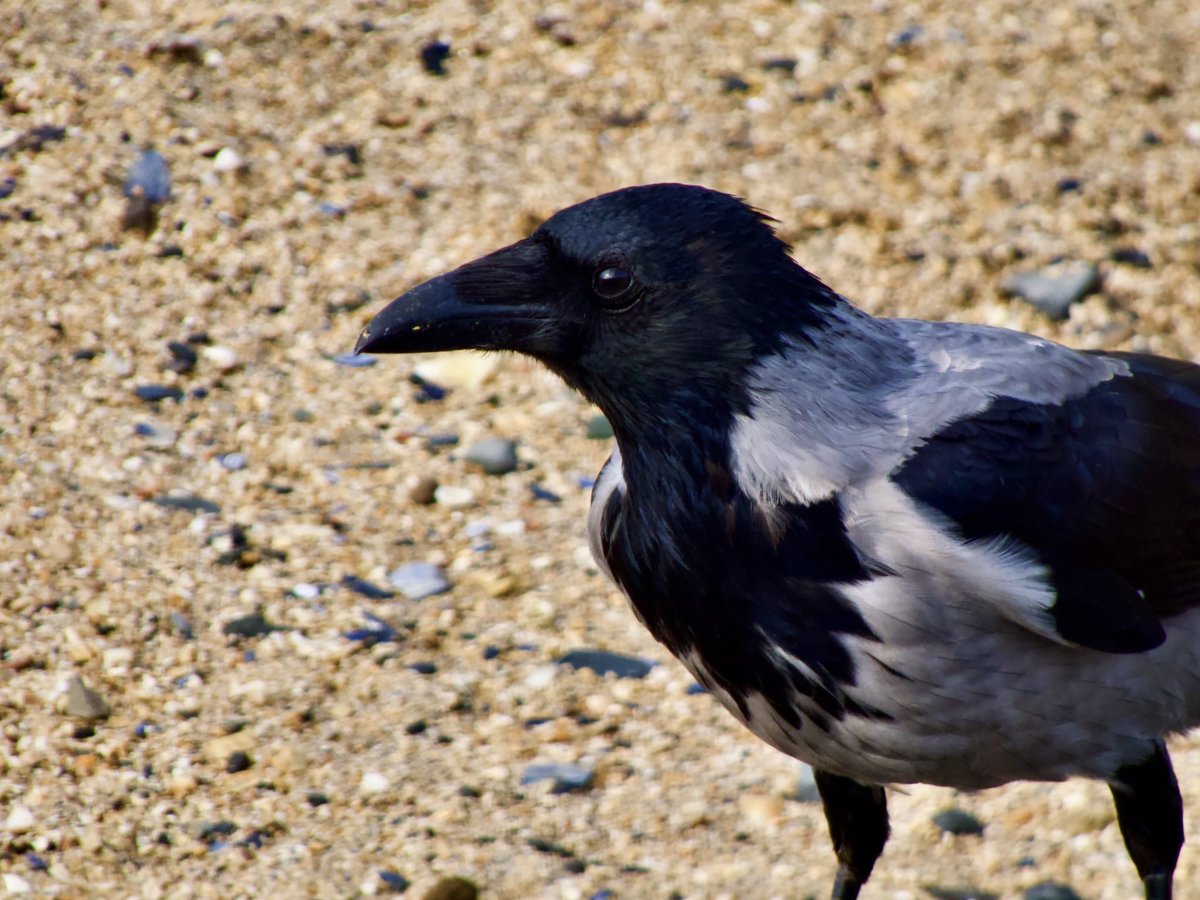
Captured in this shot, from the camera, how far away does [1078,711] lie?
3203 millimetres

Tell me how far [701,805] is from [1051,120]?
12.5ft

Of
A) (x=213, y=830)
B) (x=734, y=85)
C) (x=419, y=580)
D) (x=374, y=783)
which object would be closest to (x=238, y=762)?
(x=213, y=830)

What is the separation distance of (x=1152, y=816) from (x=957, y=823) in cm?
75

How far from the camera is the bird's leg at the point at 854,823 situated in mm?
3764

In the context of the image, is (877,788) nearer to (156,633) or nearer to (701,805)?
(701,805)

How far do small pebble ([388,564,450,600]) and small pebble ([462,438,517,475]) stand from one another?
0.49m

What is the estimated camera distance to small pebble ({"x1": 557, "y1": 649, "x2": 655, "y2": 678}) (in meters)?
4.55

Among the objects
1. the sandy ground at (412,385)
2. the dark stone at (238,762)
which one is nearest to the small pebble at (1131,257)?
the sandy ground at (412,385)

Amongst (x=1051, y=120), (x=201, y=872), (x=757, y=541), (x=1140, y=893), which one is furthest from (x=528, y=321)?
(x=1051, y=120)

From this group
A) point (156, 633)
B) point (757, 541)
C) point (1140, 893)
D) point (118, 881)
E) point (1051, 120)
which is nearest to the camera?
point (757, 541)

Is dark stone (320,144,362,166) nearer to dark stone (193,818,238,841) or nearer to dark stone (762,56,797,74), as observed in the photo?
dark stone (762,56,797,74)

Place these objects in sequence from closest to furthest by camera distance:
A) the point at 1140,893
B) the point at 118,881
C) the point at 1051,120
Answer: the point at 118,881
the point at 1140,893
the point at 1051,120

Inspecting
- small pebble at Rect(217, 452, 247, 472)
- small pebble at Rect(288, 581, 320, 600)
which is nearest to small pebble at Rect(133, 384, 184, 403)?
small pebble at Rect(217, 452, 247, 472)

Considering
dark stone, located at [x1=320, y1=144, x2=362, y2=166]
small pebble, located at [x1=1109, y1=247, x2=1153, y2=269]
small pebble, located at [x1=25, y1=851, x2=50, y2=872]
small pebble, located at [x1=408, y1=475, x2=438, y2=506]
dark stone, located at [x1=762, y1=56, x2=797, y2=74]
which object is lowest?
small pebble, located at [x1=25, y1=851, x2=50, y2=872]
